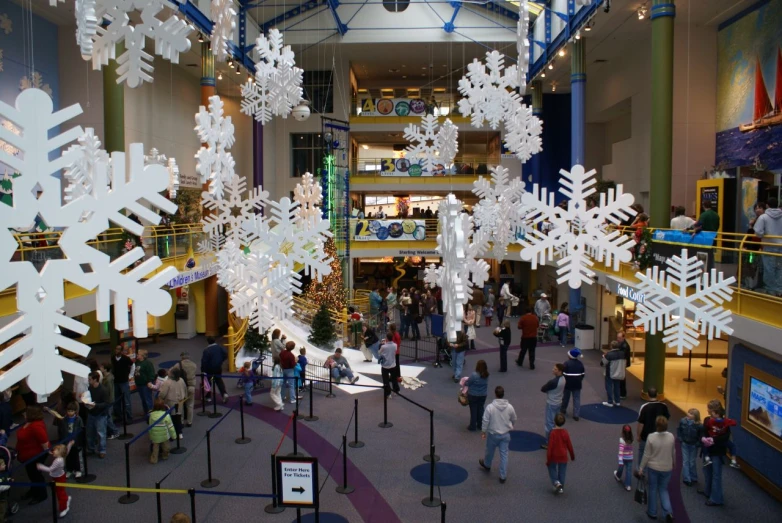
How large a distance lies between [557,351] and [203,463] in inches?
466

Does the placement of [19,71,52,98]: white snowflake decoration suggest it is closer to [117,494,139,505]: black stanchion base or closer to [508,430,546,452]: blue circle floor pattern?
[117,494,139,505]: black stanchion base

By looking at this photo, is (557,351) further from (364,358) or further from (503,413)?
(503,413)

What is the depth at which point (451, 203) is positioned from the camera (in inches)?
242

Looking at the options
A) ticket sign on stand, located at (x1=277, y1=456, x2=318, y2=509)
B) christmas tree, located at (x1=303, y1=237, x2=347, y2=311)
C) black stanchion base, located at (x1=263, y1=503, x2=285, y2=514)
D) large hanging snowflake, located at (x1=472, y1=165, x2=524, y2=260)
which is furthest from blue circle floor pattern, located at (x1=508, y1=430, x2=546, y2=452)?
christmas tree, located at (x1=303, y1=237, x2=347, y2=311)

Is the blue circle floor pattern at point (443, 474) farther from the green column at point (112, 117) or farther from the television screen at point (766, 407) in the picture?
the green column at point (112, 117)

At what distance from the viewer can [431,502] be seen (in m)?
8.51

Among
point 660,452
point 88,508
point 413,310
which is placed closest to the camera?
point 660,452

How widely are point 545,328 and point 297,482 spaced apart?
1457 cm

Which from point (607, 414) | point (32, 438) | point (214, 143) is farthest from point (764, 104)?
point (32, 438)

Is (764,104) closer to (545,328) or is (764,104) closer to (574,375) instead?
(545,328)

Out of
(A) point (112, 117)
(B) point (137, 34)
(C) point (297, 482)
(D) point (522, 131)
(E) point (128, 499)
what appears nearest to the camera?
(B) point (137, 34)

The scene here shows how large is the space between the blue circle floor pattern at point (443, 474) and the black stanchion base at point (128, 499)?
4.09 metres

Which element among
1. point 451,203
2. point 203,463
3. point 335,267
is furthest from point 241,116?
point 451,203

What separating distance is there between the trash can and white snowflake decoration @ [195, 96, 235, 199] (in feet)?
44.2
